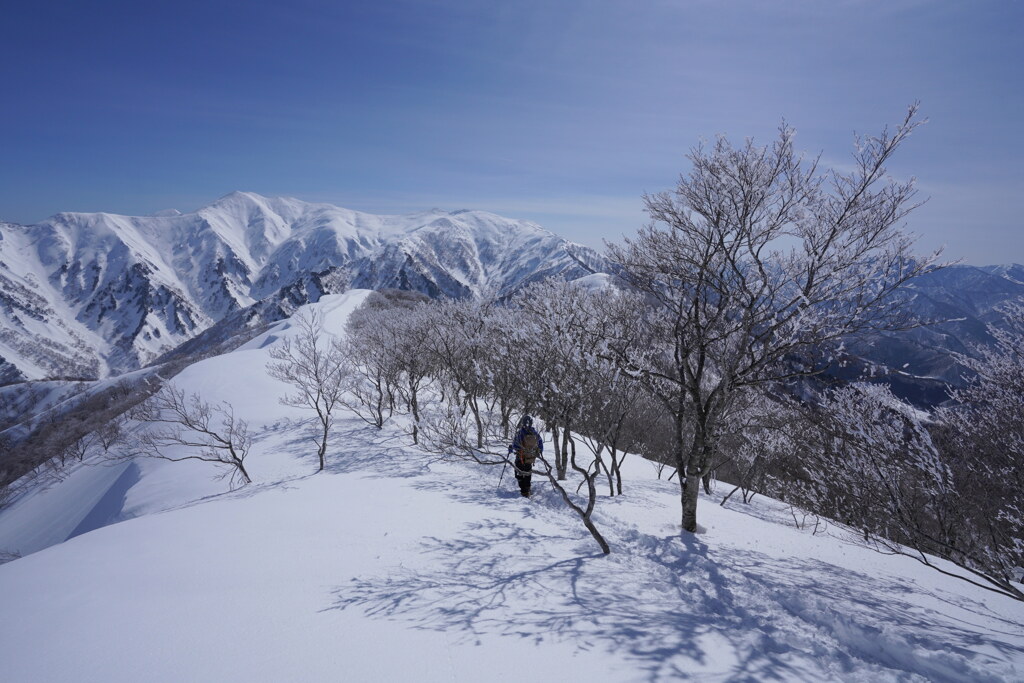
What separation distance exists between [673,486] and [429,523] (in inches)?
503

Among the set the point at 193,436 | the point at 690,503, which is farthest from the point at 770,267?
the point at 193,436

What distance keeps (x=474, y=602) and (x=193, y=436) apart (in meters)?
25.6

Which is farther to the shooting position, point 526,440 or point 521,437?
point 521,437

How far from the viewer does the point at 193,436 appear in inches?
962

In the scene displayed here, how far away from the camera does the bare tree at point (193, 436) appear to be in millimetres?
16953

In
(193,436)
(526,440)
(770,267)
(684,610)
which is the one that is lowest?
(193,436)

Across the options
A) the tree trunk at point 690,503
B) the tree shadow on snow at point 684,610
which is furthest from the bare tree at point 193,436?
the tree trunk at point 690,503

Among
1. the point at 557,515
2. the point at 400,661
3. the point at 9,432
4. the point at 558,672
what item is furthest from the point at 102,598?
the point at 9,432

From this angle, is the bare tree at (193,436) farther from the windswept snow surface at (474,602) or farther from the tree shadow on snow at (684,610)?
the tree shadow on snow at (684,610)

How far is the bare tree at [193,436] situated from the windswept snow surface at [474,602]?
578cm

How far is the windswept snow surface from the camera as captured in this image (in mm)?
5105

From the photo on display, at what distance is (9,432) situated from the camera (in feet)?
221

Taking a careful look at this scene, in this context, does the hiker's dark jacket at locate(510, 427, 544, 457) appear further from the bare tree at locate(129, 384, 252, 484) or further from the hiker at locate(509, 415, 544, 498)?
the bare tree at locate(129, 384, 252, 484)

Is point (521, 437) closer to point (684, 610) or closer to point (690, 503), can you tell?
point (690, 503)
